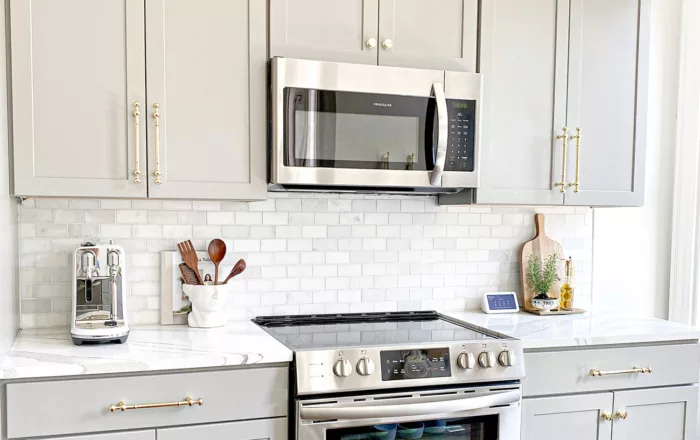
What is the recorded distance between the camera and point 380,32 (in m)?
2.38

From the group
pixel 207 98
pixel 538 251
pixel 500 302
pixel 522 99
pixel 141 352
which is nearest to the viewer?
pixel 141 352

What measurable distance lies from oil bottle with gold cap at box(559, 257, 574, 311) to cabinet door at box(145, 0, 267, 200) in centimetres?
150

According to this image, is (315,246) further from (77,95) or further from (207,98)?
(77,95)

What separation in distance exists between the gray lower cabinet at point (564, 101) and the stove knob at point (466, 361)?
68 centimetres

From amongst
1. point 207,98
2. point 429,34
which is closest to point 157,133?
point 207,98

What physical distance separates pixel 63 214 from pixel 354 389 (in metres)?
1.28

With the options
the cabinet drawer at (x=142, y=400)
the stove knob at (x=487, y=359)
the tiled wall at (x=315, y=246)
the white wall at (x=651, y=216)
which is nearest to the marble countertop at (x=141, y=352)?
the cabinet drawer at (x=142, y=400)

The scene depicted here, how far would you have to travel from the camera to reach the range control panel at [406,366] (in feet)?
6.53

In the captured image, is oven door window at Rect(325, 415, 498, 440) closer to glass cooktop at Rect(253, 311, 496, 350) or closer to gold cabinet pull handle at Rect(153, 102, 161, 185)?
glass cooktop at Rect(253, 311, 496, 350)

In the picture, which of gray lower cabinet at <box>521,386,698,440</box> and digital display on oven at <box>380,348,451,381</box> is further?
gray lower cabinet at <box>521,386,698,440</box>

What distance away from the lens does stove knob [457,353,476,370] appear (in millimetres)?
2123

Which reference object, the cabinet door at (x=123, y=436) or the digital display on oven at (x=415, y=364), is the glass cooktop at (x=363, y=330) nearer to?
the digital display on oven at (x=415, y=364)

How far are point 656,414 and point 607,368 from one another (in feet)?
1.03

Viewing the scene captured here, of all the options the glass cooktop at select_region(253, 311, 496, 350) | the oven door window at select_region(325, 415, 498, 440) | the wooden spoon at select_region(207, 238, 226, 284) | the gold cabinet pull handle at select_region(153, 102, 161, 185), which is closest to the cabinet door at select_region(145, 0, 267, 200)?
the gold cabinet pull handle at select_region(153, 102, 161, 185)
